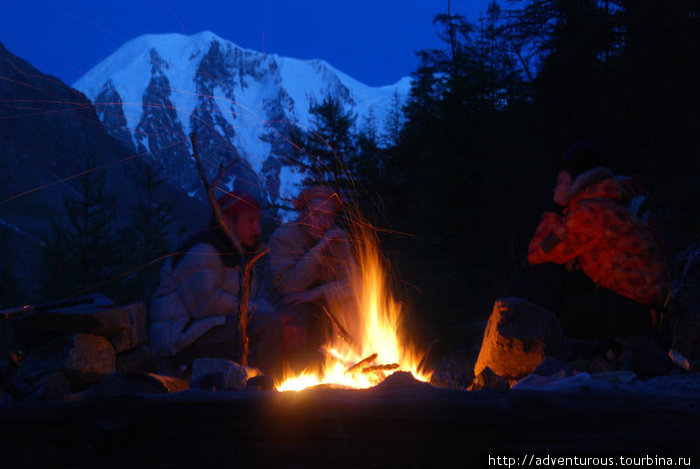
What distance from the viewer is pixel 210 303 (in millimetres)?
4719

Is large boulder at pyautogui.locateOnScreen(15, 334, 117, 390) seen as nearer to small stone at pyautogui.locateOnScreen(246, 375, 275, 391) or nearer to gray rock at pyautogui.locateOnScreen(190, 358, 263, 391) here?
gray rock at pyautogui.locateOnScreen(190, 358, 263, 391)

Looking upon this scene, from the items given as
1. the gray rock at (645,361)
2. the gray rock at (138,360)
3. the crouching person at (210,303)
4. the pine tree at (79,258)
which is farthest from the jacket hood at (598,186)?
the pine tree at (79,258)

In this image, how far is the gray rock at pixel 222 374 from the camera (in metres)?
3.74

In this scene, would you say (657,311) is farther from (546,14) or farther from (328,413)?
(546,14)

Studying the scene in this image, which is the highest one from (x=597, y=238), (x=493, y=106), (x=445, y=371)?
(x=493, y=106)

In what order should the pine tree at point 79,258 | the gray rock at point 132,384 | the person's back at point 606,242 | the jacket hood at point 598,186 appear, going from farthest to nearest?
the pine tree at point 79,258 → the jacket hood at point 598,186 → the person's back at point 606,242 → the gray rock at point 132,384

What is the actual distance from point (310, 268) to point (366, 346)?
3.65 feet

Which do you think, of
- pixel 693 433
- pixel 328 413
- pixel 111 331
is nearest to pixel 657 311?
pixel 693 433

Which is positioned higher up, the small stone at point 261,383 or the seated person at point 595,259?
the seated person at point 595,259

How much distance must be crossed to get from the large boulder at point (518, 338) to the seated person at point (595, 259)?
109 centimetres

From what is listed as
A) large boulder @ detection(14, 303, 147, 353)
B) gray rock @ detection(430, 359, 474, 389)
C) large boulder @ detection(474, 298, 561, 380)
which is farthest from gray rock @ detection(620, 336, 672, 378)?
large boulder @ detection(14, 303, 147, 353)

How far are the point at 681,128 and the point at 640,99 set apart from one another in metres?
0.99

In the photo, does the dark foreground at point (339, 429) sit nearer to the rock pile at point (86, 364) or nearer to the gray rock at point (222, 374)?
the rock pile at point (86, 364)

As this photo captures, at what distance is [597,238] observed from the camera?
17.5 feet
